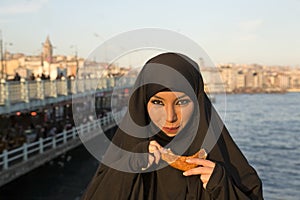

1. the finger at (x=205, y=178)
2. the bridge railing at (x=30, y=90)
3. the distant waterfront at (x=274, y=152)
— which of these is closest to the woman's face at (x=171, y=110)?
the finger at (x=205, y=178)

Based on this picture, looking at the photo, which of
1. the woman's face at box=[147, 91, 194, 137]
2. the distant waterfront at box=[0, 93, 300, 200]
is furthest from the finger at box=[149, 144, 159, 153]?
the distant waterfront at box=[0, 93, 300, 200]

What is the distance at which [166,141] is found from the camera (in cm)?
175

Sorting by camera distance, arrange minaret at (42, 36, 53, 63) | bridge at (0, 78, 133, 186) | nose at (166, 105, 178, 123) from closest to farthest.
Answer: nose at (166, 105, 178, 123) < bridge at (0, 78, 133, 186) < minaret at (42, 36, 53, 63)

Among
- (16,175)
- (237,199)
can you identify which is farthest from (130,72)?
(16,175)

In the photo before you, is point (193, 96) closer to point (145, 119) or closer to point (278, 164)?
point (145, 119)

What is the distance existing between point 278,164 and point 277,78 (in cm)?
10916

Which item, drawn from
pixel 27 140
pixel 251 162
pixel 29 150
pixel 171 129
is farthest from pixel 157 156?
pixel 251 162

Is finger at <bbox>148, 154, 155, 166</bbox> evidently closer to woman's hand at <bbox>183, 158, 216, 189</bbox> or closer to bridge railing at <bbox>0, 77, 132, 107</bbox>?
woman's hand at <bbox>183, 158, 216, 189</bbox>

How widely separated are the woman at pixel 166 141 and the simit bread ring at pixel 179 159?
2 centimetres

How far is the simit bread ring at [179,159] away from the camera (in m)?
1.59

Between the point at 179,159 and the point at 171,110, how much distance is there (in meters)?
0.19

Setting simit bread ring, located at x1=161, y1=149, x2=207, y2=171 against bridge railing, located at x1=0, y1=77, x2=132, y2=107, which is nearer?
simit bread ring, located at x1=161, y1=149, x2=207, y2=171

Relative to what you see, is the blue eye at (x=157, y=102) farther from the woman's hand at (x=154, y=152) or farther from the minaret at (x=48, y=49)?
the minaret at (x=48, y=49)

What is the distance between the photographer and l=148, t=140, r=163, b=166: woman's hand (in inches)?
63.1
